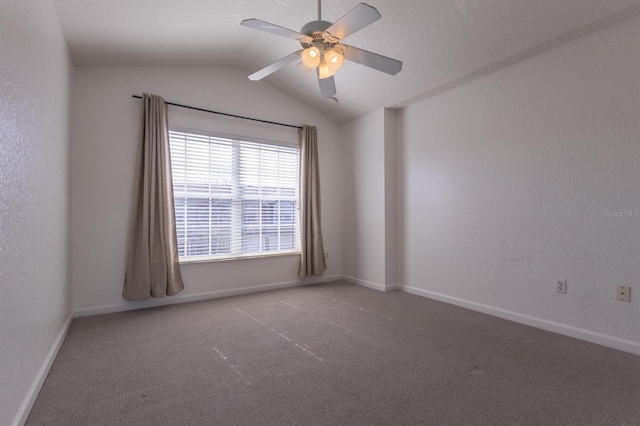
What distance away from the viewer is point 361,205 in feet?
14.9

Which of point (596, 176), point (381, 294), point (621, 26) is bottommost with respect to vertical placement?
point (381, 294)

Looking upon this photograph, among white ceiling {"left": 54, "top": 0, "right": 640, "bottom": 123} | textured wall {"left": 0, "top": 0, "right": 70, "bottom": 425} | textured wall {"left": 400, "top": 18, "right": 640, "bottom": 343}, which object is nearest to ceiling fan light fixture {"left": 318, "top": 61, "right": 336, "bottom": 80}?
white ceiling {"left": 54, "top": 0, "right": 640, "bottom": 123}

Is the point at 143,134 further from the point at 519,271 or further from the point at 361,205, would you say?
the point at 519,271

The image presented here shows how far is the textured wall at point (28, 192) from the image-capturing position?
143 centimetres

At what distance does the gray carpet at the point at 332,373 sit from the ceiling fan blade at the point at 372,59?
79.5 inches

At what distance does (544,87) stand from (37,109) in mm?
3714

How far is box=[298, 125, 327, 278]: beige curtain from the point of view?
4.44 metres

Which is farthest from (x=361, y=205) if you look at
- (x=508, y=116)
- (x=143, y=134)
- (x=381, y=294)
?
(x=143, y=134)

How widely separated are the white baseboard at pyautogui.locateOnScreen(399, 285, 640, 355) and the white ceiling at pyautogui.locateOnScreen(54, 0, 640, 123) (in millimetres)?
2272

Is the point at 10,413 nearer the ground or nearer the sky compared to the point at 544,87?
nearer the ground

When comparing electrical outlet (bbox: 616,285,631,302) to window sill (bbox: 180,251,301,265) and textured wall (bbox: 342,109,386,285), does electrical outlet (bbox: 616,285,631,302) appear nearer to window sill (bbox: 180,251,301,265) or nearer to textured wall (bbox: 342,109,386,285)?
textured wall (bbox: 342,109,386,285)

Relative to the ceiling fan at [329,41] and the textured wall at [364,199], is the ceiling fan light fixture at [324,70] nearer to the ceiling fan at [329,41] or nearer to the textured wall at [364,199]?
the ceiling fan at [329,41]

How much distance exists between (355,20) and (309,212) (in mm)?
2858

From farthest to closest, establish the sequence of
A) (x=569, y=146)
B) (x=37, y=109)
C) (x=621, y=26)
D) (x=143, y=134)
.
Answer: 1. (x=143, y=134)
2. (x=569, y=146)
3. (x=621, y=26)
4. (x=37, y=109)
